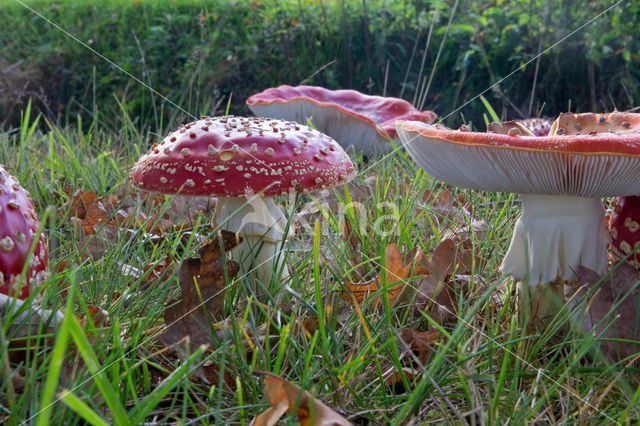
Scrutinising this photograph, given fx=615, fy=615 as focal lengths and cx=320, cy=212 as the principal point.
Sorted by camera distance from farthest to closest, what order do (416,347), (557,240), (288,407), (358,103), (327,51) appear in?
(327,51) < (358,103) < (557,240) < (416,347) < (288,407)

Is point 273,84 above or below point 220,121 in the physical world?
below

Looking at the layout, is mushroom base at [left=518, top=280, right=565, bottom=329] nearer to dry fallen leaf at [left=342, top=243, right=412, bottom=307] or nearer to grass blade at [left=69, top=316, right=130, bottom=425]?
dry fallen leaf at [left=342, top=243, right=412, bottom=307]

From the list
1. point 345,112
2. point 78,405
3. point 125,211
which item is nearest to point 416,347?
point 78,405

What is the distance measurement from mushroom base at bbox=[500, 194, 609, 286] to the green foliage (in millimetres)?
3447

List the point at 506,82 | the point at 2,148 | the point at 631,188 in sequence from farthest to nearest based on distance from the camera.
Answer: the point at 506,82 < the point at 2,148 < the point at 631,188

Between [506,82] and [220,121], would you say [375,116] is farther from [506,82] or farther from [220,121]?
[220,121]

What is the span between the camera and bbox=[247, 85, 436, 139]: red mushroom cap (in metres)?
4.02

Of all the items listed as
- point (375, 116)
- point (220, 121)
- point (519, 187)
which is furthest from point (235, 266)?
point (375, 116)

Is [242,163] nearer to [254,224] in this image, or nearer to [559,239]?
[254,224]

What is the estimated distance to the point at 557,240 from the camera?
167 centimetres

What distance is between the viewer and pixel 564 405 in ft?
4.17

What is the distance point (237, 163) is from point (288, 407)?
774 millimetres

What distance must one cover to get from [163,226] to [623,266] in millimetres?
1701

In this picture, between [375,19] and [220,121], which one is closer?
[220,121]
